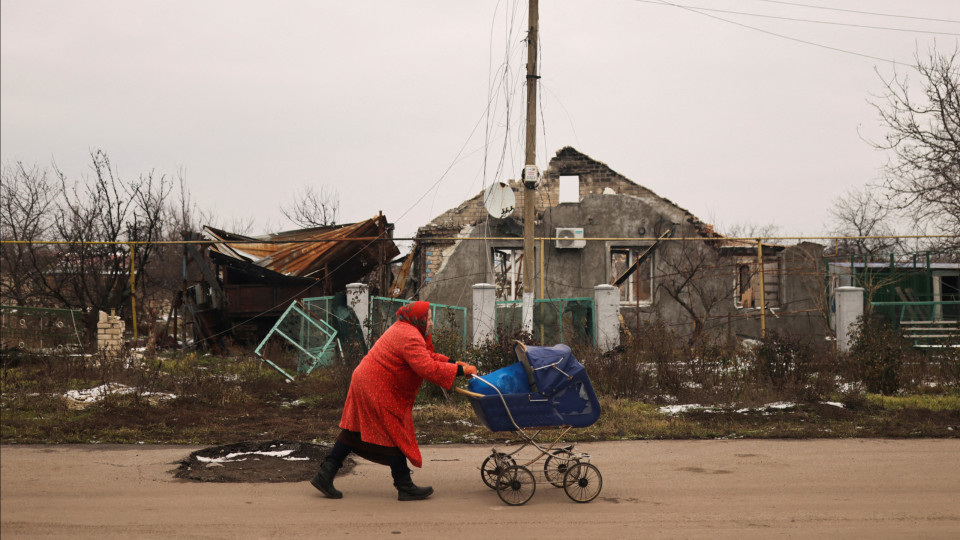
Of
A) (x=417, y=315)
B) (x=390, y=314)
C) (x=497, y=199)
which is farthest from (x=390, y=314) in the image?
(x=417, y=315)

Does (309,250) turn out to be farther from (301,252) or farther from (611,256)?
(611,256)

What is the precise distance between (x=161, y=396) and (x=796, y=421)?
28.6 ft

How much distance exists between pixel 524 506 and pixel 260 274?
14.1 m

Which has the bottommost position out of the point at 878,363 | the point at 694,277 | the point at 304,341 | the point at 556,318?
the point at 878,363

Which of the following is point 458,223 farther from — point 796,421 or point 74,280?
point 796,421

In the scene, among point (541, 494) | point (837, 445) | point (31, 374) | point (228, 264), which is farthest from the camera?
point (228, 264)

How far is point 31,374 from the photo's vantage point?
498 inches

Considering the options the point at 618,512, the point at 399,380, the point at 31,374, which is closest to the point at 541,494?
the point at 618,512

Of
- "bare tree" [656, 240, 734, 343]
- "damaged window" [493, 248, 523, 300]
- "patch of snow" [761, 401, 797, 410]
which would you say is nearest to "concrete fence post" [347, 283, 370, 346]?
"damaged window" [493, 248, 523, 300]

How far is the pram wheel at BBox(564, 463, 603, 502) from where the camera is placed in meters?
6.45

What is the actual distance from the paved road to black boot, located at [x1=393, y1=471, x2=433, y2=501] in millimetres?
78

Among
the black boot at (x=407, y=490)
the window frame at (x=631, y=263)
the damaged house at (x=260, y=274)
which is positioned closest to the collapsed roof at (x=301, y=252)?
the damaged house at (x=260, y=274)

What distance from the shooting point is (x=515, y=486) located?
20.7ft

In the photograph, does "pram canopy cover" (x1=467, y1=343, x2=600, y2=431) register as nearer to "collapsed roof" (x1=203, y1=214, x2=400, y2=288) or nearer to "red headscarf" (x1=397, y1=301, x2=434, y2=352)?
"red headscarf" (x1=397, y1=301, x2=434, y2=352)
